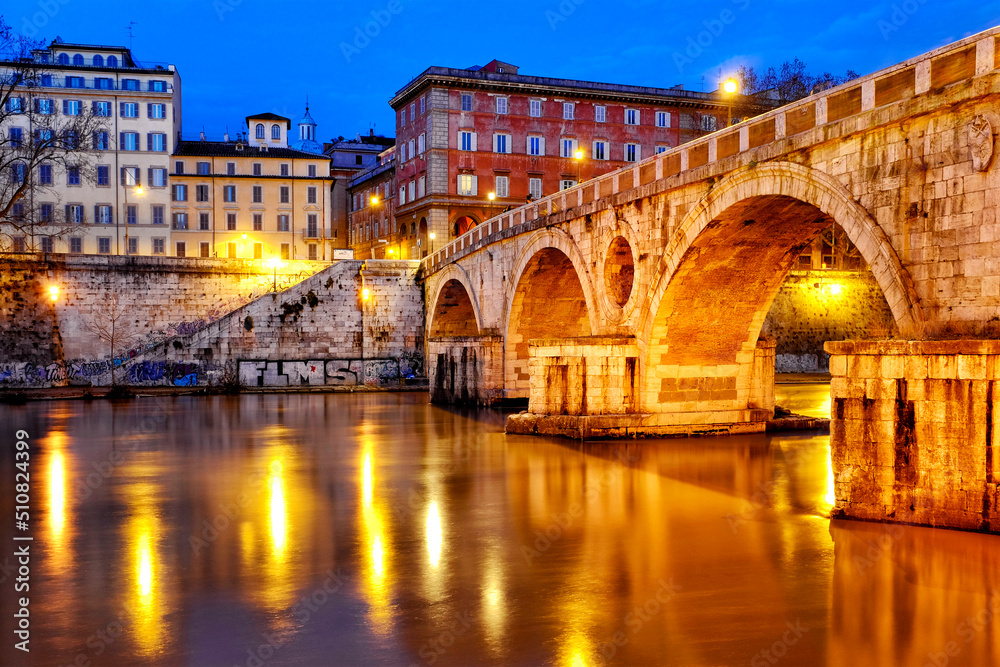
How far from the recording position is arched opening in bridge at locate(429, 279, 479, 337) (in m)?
39.4

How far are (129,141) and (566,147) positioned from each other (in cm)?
2709

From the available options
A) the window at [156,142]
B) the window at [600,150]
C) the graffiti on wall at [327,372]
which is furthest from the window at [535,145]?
the window at [156,142]

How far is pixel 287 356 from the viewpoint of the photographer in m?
40.5

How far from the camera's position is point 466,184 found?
168 ft

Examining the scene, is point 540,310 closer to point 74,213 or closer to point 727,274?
point 727,274

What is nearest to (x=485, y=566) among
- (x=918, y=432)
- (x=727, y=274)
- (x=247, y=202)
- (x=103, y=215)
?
(x=918, y=432)

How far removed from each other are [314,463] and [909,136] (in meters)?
13.0

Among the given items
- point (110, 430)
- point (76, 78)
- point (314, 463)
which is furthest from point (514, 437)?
point (76, 78)

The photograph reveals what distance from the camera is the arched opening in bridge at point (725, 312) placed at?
1775cm

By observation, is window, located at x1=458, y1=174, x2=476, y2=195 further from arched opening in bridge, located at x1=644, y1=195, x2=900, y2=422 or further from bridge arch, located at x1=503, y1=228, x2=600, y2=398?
arched opening in bridge, located at x1=644, y1=195, x2=900, y2=422

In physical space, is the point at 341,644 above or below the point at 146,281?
below

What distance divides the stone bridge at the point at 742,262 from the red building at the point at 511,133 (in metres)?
17.6

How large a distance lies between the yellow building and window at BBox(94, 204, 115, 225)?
357cm

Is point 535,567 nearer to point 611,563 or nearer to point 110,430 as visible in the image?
point 611,563
